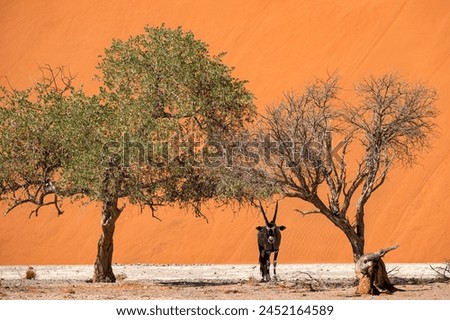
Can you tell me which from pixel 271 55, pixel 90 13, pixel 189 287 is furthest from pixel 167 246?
pixel 90 13

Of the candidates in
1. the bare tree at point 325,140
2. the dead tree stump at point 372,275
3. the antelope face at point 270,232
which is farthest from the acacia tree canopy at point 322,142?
the dead tree stump at point 372,275

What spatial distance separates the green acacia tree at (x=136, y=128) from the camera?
82.6ft

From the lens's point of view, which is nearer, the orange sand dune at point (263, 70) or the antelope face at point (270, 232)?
the antelope face at point (270, 232)

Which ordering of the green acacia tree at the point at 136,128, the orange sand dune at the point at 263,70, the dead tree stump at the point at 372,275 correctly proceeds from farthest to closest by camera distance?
1. the orange sand dune at the point at 263,70
2. the green acacia tree at the point at 136,128
3. the dead tree stump at the point at 372,275

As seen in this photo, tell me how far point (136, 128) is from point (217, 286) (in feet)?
15.6

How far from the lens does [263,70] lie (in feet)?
168

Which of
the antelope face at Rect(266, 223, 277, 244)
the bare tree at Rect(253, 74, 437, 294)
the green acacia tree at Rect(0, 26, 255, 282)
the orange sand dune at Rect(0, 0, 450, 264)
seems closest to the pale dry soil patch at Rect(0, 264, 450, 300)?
the antelope face at Rect(266, 223, 277, 244)

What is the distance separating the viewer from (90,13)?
61375 millimetres

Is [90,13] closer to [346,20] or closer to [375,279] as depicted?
[346,20]

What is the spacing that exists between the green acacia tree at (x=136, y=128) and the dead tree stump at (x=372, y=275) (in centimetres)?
586

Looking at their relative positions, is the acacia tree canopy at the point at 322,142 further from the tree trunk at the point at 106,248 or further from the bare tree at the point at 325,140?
the tree trunk at the point at 106,248

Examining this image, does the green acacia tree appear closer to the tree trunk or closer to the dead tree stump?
the tree trunk

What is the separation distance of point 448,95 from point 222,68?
68.8 ft

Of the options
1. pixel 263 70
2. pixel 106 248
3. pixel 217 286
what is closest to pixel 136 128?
pixel 106 248
